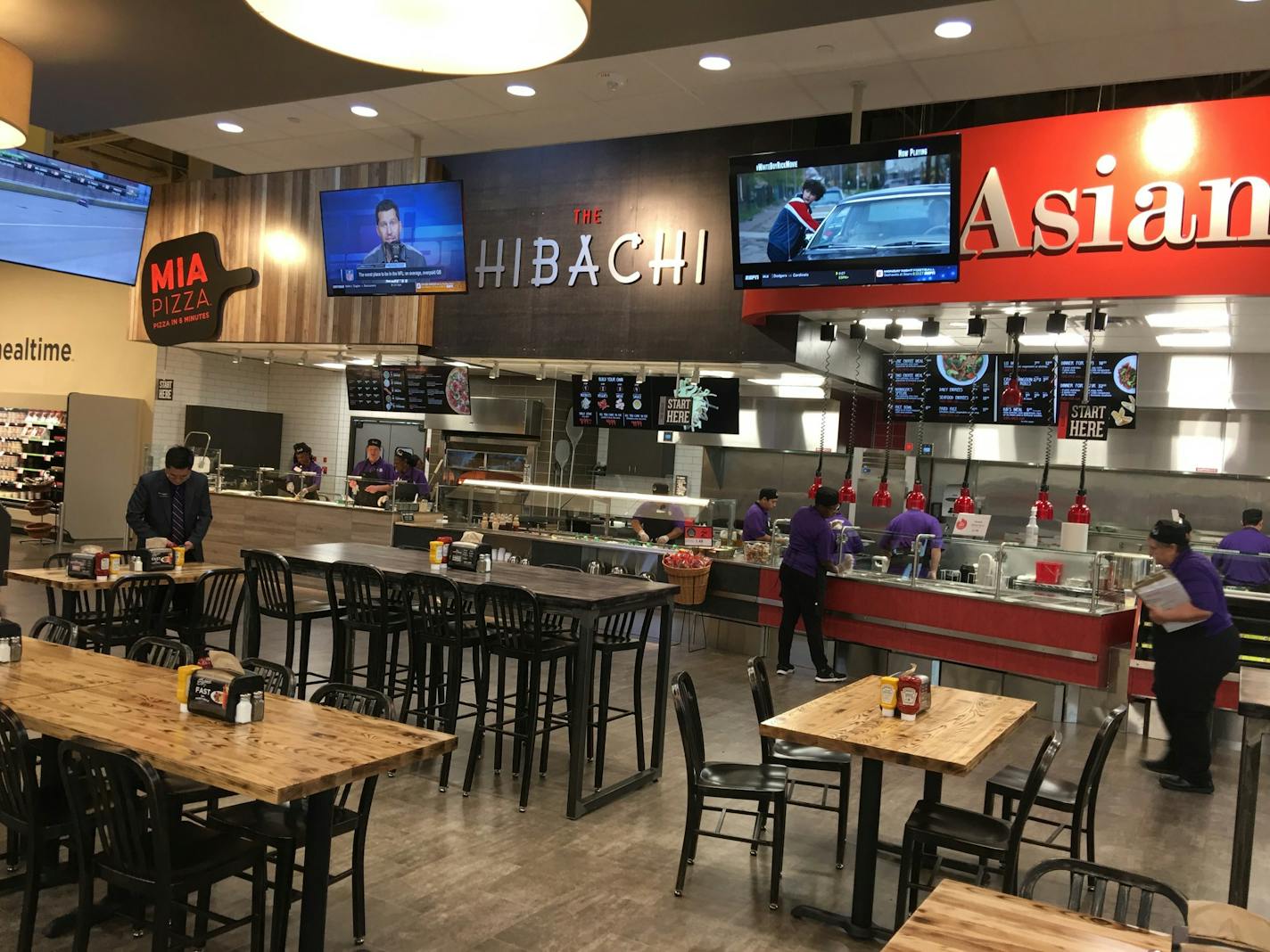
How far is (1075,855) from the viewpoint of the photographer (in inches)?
158

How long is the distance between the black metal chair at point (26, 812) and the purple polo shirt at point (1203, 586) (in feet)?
18.3

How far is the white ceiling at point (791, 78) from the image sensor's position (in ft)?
18.5

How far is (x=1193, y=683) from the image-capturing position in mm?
5883

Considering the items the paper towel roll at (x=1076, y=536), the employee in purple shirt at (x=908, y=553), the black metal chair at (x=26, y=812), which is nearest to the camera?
the black metal chair at (x=26, y=812)

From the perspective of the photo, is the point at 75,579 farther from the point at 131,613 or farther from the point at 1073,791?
the point at 1073,791

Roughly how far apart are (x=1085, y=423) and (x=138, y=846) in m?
6.93

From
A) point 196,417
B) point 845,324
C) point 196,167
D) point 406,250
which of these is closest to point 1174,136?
point 845,324

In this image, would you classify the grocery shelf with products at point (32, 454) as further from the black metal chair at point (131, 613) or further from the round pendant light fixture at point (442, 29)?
the round pendant light fixture at point (442, 29)

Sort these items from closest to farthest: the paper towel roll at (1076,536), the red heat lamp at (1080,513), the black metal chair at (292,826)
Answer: the black metal chair at (292,826) < the red heat lamp at (1080,513) < the paper towel roll at (1076,536)

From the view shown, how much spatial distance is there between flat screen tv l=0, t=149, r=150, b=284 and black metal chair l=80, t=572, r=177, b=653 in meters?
2.95

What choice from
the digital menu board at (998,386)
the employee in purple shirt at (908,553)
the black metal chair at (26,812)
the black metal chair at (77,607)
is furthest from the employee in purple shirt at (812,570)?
the black metal chair at (26,812)

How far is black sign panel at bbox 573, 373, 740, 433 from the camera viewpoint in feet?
29.7

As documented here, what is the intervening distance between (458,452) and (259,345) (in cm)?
258

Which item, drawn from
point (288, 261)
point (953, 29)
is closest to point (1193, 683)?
point (953, 29)
